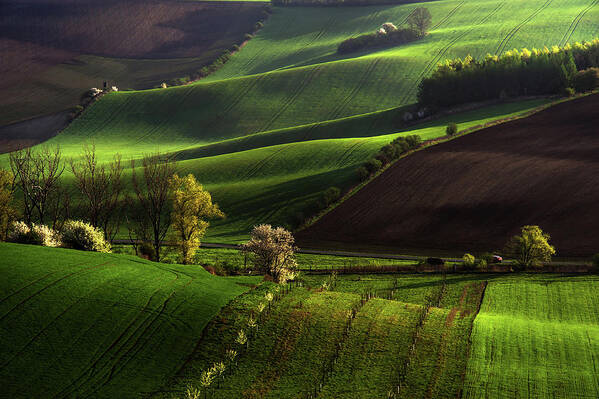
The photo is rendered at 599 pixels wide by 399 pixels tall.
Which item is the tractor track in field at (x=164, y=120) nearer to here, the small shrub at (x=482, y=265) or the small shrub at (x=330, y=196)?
the small shrub at (x=330, y=196)

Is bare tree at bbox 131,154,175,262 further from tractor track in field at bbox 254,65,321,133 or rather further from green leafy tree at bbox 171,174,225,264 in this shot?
tractor track in field at bbox 254,65,321,133

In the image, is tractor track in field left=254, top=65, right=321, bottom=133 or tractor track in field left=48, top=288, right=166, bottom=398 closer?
tractor track in field left=48, top=288, right=166, bottom=398

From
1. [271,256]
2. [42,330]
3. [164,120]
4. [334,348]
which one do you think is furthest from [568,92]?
[42,330]

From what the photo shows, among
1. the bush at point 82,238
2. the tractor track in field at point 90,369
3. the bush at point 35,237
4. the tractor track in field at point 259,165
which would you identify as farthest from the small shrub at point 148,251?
the tractor track in field at point 259,165

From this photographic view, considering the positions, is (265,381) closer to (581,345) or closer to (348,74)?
(581,345)

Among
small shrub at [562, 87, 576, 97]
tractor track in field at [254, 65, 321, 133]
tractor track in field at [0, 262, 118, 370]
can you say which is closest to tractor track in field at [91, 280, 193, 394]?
tractor track in field at [0, 262, 118, 370]

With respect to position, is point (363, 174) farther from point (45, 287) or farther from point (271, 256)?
point (45, 287)
